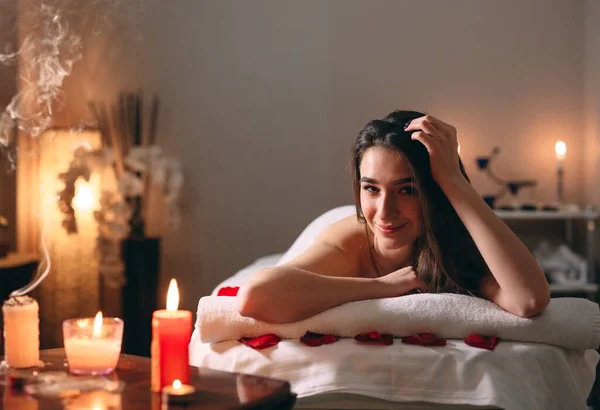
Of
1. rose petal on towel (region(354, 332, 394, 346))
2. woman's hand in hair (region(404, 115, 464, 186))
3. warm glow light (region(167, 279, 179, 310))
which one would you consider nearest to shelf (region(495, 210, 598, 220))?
woman's hand in hair (region(404, 115, 464, 186))

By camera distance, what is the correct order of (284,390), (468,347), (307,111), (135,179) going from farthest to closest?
(307,111)
(135,179)
(468,347)
(284,390)

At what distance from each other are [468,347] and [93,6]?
282cm

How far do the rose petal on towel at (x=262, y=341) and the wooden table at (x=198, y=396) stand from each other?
0.17 metres

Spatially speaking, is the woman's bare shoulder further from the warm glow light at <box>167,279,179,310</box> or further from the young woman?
the warm glow light at <box>167,279,179,310</box>

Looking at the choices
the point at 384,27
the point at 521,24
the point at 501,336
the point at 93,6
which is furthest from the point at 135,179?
the point at 501,336

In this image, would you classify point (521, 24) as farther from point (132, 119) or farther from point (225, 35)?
point (132, 119)

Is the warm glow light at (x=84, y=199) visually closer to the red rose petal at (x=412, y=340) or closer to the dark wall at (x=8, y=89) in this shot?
the dark wall at (x=8, y=89)

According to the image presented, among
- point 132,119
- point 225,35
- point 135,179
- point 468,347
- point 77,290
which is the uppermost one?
point 225,35

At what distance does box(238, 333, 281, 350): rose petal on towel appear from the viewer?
1.30 meters

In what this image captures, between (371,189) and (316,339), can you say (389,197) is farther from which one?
(316,339)

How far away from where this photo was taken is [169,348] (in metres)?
1.00

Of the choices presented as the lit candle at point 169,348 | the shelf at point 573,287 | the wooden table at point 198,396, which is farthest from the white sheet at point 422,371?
the shelf at point 573,287

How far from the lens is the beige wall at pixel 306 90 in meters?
3.51

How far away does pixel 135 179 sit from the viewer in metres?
3.35
